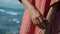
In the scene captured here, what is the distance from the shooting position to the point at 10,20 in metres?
3.89

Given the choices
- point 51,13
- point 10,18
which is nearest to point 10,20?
point 10,18

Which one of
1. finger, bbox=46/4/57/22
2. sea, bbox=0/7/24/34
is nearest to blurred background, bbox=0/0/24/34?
sea, bbox=0/7/24/34

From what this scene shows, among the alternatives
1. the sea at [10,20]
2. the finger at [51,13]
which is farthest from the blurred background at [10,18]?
the finger at [51,13]

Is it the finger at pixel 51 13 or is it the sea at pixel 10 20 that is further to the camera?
the sea at pixel 10 20

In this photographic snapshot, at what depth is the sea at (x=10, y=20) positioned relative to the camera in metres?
3.35

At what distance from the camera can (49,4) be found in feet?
2.94

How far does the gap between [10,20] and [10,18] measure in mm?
133

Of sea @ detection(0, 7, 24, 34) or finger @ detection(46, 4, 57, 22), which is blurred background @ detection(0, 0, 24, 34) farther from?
finger @ detection(46, 4, 57, 22)

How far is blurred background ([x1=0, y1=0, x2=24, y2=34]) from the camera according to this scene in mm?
3376

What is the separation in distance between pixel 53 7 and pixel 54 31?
5.4 inches

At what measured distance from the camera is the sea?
3345 mm

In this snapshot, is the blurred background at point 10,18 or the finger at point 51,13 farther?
the blurred background at point 10,18

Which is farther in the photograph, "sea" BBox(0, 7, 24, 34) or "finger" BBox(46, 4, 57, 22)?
"sea" BBox(0, 7, 24, 34)

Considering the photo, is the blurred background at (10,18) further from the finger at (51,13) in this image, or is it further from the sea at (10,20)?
the finger at (51,13)
